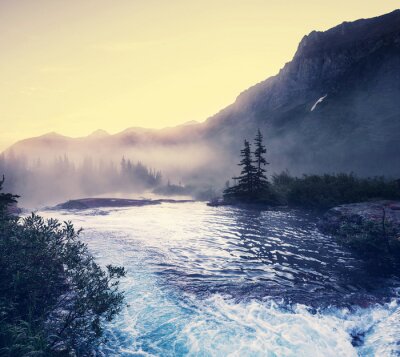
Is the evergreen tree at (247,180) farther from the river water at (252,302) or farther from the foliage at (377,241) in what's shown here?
the foliage at (377,241)

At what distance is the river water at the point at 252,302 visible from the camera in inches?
340

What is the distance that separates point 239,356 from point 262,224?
21.7 m

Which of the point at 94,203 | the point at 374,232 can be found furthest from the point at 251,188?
the point at 94,203

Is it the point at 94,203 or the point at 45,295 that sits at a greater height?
the point at 45,295

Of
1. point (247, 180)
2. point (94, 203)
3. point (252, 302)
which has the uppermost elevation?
point (247, 180)

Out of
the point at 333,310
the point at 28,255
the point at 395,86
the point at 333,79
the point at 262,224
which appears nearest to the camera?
the point at 28,255

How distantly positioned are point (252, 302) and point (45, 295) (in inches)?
303

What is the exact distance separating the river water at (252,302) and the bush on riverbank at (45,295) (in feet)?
3.97

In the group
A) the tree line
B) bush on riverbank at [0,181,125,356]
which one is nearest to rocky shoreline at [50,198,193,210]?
bush on riverbank at [0,181,125,356]

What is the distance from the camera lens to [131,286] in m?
13.0

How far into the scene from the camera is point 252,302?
1130 centimetres

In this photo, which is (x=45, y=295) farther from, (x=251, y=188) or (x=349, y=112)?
(x=349, y=112)

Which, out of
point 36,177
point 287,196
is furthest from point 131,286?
point 36,177

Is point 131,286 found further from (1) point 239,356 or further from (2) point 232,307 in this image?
(1) point 239,356
